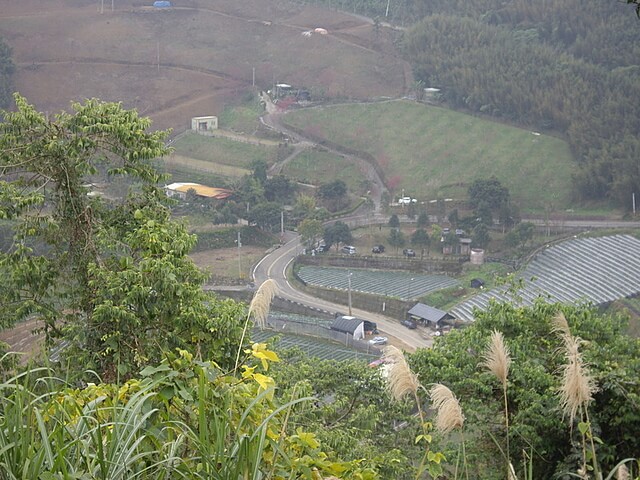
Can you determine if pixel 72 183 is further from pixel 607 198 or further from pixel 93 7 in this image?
pixel 93 7

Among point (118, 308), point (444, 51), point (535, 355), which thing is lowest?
point (444, 51)

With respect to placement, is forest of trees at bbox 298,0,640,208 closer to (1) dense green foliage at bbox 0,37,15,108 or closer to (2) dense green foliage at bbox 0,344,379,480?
(1) dense green foliage at bbox 0,37,15,108

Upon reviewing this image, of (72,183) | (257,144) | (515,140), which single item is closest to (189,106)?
(257,144)

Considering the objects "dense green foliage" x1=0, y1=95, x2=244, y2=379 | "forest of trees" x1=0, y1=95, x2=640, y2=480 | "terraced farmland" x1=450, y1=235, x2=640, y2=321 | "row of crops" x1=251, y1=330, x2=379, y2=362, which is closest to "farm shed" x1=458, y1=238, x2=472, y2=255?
"terraced farmland" x1=450, y1=235, x2=640, y2=321

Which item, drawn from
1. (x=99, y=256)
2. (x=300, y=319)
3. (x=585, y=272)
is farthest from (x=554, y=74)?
(x=99, y=256)

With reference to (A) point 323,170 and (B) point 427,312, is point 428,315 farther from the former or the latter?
(A) point 323,170

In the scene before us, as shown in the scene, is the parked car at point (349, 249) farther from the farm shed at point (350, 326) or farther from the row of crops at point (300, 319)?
the farm shed at point (350, 326)

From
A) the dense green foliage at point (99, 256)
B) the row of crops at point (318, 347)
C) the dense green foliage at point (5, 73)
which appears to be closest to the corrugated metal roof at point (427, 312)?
the row of crops at point (318, 347)

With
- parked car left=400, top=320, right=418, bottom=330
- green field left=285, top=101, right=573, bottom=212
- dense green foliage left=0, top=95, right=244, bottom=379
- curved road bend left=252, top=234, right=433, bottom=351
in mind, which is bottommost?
curved road bend left=252, top=234, right=433, bottom=351
